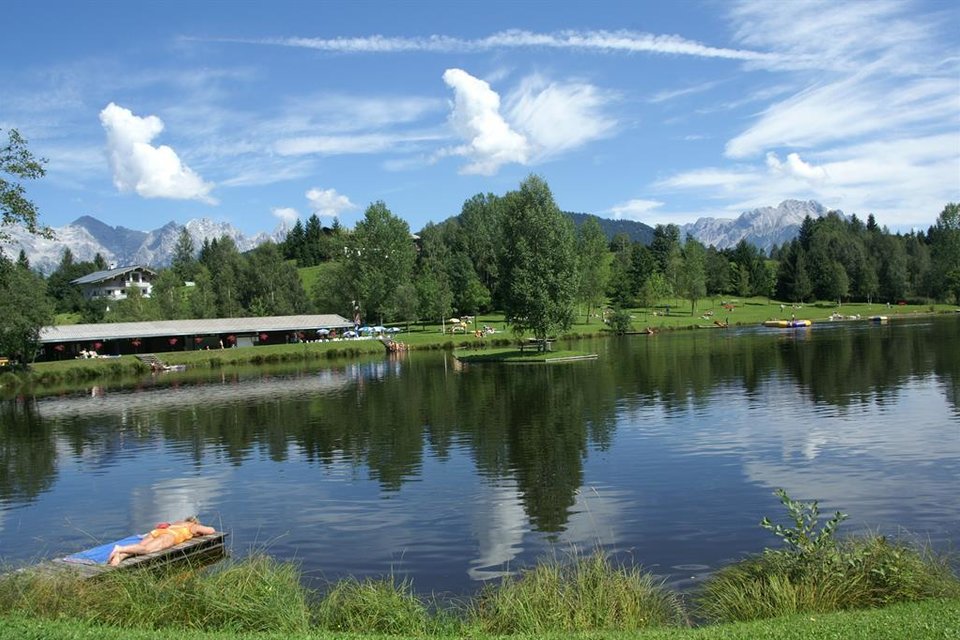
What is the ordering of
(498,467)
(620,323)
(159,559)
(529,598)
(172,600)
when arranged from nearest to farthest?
1. (529,598)
2. (172,600)
3. (159,559)
4. (498,467)
5. (620,323)

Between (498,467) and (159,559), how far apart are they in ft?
41.0

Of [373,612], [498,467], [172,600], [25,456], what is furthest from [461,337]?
[373,612]

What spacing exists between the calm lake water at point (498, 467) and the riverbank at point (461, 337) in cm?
2734

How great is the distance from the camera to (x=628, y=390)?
45.6 meters

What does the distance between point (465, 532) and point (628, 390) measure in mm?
28411

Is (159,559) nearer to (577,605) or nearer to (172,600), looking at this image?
(172,600)

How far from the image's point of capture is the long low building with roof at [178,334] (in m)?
91.5

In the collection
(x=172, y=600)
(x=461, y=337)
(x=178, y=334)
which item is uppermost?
(x=178, y=334)

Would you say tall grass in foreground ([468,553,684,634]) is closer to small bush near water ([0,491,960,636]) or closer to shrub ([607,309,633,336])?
small bush near water ([0,491,960,636])

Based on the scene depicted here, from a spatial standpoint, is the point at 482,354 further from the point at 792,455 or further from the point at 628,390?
the point at 792,455

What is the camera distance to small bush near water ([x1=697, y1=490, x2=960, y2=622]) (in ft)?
39.3

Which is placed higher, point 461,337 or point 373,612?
point 461,337

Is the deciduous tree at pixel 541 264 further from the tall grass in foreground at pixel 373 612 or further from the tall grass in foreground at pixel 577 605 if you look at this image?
the tall grass in foreground at pixel 373 612

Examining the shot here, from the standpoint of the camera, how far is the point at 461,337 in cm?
10269
